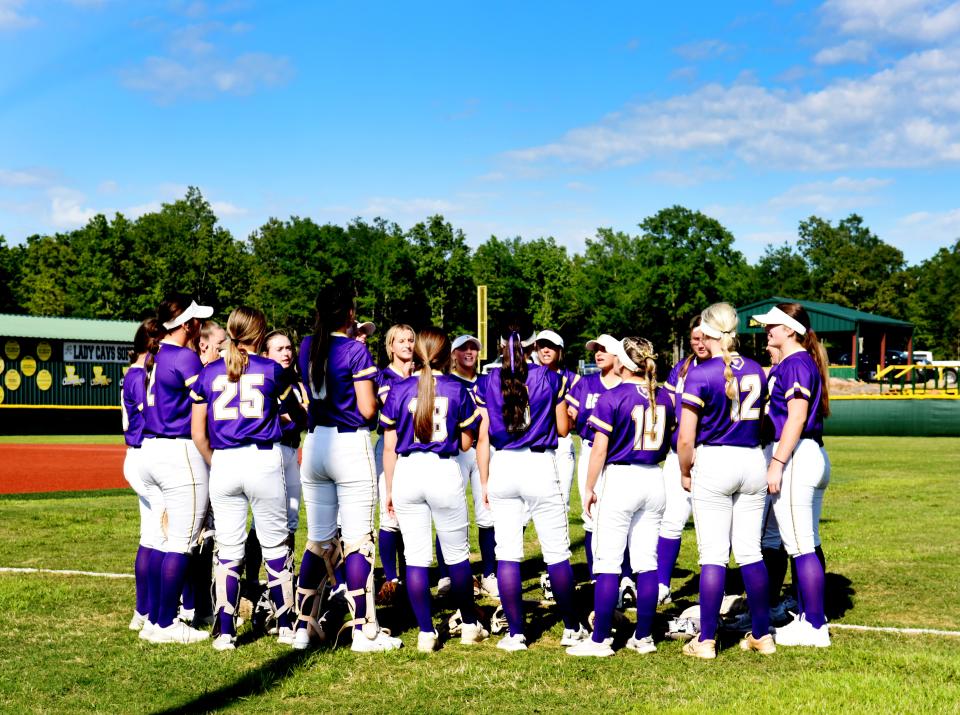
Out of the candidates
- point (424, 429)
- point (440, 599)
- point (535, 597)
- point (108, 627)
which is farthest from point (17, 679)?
point (535, 597)

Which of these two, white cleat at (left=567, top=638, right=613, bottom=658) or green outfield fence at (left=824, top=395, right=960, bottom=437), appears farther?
green outfield fence at (left=824, top=395, right=960, bottom=437)

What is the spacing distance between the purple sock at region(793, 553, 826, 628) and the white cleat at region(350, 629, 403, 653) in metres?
2.95

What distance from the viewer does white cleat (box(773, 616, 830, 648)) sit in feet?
21.7

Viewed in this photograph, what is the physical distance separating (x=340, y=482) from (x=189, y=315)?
1670mm

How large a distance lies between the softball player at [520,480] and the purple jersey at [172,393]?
2186 mm

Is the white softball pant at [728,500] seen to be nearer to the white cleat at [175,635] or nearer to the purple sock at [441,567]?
the purple sock at [441,567]

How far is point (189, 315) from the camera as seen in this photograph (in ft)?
22.3

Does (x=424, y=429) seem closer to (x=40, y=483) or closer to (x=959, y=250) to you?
(x=40, y=483)

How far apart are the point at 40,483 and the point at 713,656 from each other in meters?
16.3

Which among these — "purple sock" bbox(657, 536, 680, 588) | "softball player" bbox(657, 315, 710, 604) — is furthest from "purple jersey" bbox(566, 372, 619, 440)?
"purple sock" bbox(657, 536, 680, 588)

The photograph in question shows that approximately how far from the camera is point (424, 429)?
21.0ft

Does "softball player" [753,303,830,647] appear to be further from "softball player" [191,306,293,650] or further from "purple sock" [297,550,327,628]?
"softball player" [191,306,293,650]

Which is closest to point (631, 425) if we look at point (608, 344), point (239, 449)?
point (608, 344)

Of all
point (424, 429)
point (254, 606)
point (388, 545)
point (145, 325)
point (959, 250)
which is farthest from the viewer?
point (959, 250)
